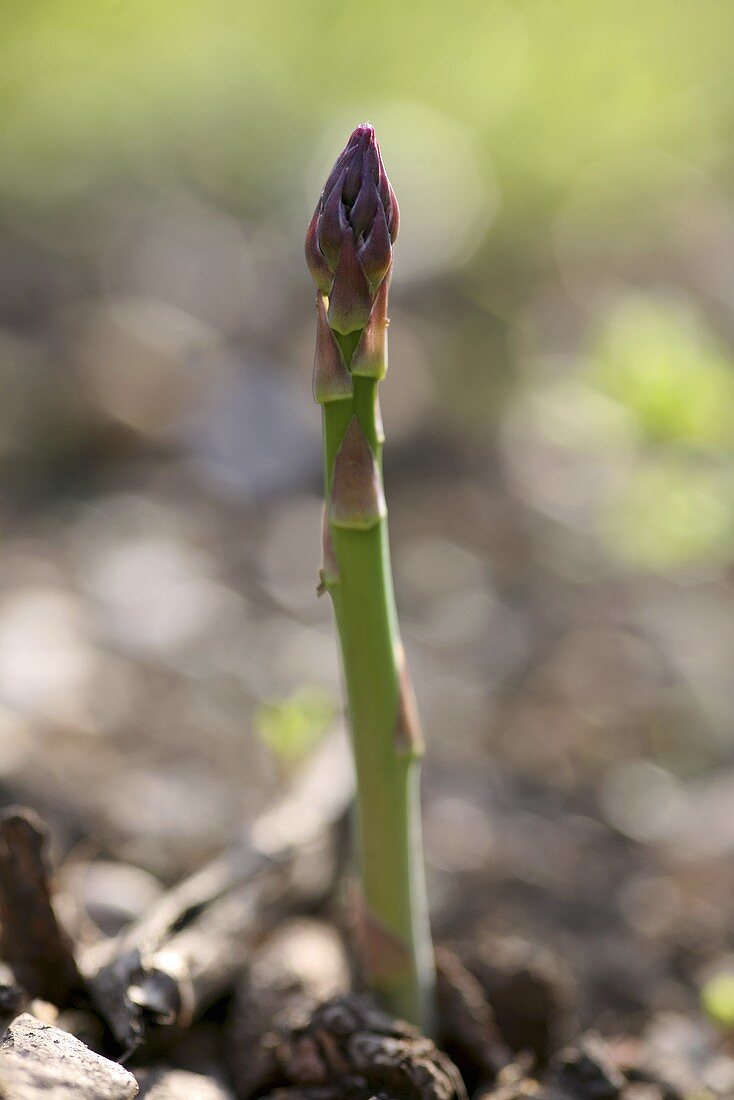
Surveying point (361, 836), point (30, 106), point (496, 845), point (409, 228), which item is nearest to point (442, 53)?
point (409, 228)

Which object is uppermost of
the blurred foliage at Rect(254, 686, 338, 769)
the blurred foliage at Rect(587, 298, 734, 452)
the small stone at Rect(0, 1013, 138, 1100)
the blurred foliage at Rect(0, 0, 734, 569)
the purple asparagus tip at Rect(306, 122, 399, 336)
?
the blurred foliage at Rect(0, 0, 734, 569)

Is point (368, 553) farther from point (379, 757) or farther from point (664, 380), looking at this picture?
point (664, 380)

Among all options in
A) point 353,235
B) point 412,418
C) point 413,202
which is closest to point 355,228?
point 353,235

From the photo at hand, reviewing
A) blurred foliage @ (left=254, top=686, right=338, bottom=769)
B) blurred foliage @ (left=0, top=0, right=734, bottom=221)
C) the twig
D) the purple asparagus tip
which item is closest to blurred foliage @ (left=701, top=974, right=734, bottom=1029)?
the twig

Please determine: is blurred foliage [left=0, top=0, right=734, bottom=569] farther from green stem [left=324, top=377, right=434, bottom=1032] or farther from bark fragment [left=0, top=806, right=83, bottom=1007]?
bark fragment [left=0, top=806, right=83, bottom=1007]

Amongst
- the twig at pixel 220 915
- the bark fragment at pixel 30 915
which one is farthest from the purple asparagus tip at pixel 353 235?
the twig at pixel 220 915

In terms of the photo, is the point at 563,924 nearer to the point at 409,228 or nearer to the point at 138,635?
the point at 138,635

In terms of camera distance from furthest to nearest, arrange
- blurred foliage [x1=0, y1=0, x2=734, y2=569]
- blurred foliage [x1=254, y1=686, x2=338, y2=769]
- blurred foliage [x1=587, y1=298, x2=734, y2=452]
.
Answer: blurred foliage [x1=0, y1=0, x2=734, y2=569] < blurred foliage [x1=587, y1=298, x2=734, y2=452] < blurred foliage [x1=254, y1=686, x2=338, y2=769]
